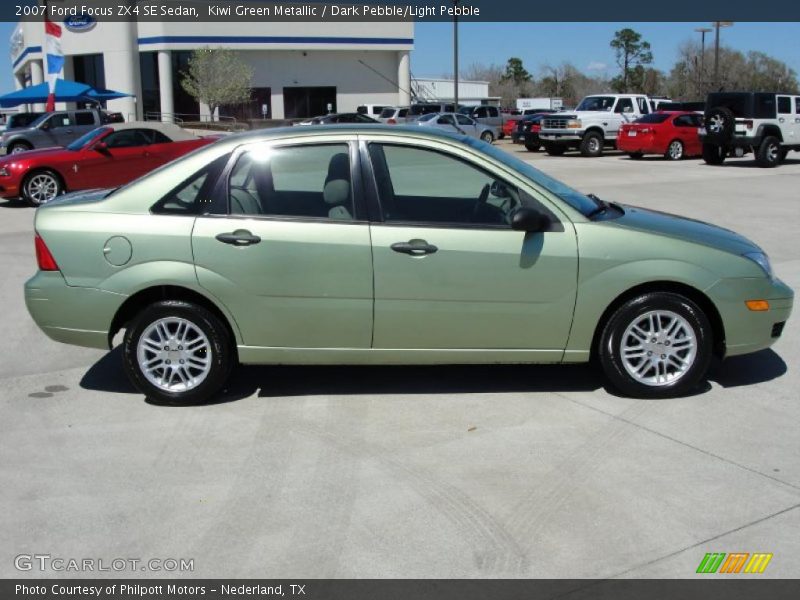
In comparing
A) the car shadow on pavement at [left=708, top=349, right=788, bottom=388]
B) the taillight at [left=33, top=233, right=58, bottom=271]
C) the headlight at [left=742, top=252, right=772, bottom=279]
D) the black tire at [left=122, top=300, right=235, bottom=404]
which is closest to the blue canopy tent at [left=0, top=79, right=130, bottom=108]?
the taillight at [left=33, top=233, right=58, bottom=271]

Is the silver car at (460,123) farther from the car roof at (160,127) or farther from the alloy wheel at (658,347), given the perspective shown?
the alloy wheel at (658,347)

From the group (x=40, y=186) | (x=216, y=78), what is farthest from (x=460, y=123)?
(x=216, y=78)

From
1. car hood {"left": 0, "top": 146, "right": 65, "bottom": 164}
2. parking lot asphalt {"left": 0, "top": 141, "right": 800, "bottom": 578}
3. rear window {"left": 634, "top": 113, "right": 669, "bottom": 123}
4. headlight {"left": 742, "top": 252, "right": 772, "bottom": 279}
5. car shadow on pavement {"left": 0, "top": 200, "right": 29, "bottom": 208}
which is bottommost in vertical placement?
parking lot asphalt {"left": 0, "top": 141, "right": 800, "bottom": 578}

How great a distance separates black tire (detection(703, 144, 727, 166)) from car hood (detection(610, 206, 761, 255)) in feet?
69.0

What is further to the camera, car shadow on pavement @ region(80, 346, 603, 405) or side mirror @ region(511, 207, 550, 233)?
car shadow on pavement @ region(80, 346, 603, 405)

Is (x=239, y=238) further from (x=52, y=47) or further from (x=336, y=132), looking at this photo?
(x=52, y=47)

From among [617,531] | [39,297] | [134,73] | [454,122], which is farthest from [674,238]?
[134,73]

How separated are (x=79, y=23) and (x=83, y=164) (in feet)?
155

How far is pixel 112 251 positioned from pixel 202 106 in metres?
57.4

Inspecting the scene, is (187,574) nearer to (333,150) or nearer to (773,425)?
(333,150)

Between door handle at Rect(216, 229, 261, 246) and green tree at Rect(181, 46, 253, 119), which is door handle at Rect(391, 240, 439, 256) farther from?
green tree at Rect(181, 46, 253, 119)

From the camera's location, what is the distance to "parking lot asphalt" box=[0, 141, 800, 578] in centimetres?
387

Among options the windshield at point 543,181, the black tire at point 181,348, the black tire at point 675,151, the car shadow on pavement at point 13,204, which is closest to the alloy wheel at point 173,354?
the black tire at point 181,348

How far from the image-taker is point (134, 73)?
5781 cm
